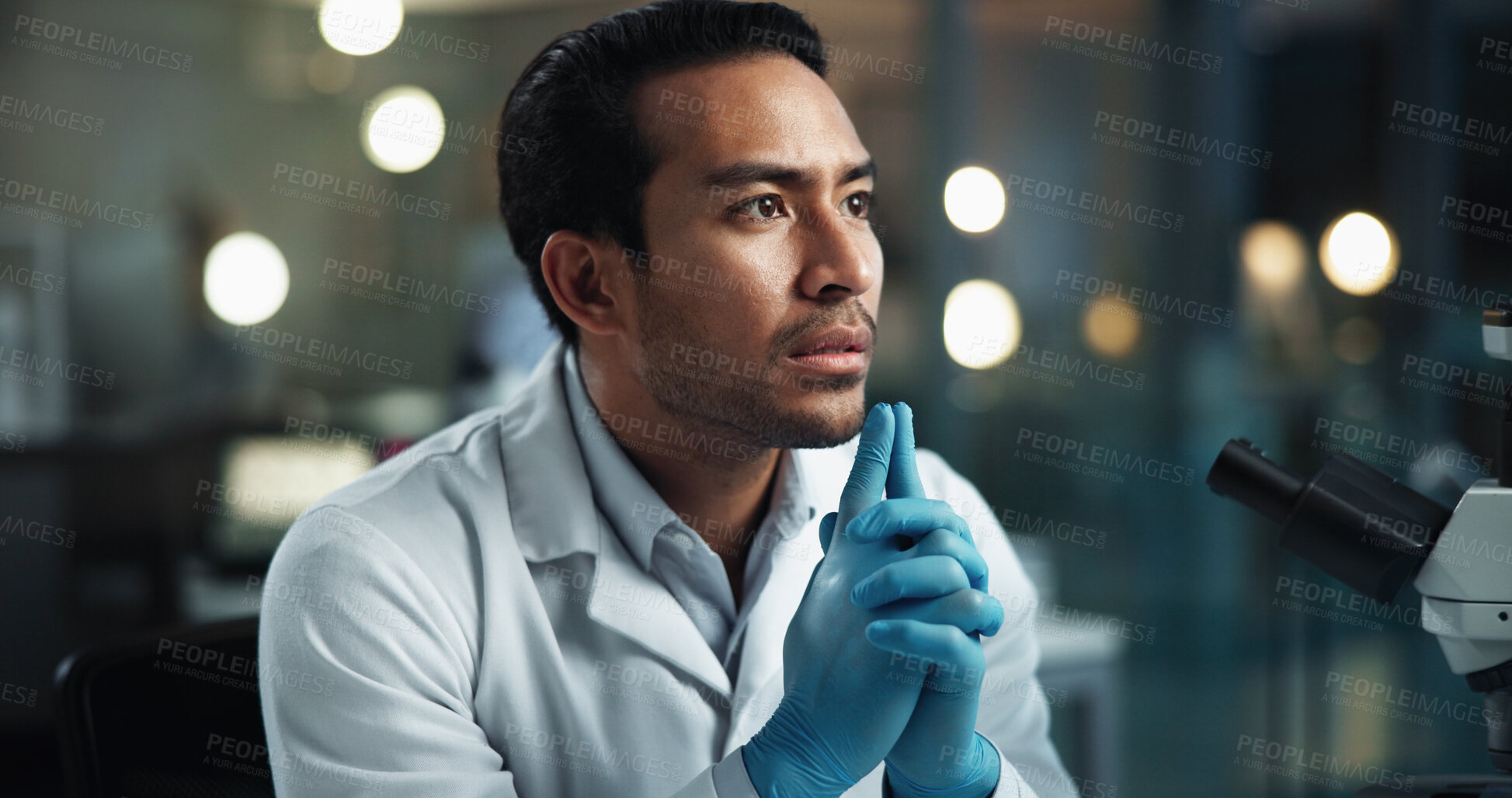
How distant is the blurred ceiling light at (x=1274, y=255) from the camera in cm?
338

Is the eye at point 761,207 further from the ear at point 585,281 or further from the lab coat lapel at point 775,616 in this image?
the lab coat lapel at point 775,616

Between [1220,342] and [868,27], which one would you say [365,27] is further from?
[1220,342]

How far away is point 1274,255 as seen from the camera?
3.40 m

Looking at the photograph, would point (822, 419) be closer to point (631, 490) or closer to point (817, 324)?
point (817, 324)

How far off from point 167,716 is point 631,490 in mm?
579

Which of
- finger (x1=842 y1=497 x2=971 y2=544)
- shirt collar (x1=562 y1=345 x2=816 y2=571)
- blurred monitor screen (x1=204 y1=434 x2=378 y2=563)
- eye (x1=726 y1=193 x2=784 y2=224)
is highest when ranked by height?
eye (x1=726 y1=193 x2=784 y2=224)

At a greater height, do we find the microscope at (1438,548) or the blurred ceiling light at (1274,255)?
the blurred ceiling light at (1274,255)

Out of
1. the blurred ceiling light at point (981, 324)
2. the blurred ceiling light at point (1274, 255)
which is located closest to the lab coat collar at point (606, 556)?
the blurred ceiling light at point (981, 324)

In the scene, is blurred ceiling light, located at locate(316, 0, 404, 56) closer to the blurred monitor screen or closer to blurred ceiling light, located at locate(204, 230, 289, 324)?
the blurred monitor screen

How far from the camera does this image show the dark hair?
4.57 ft

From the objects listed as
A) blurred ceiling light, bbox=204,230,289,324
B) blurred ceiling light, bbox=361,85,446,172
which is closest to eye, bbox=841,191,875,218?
blurred ceiling light, bbox=361,85,446,172

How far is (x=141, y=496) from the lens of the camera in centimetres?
396

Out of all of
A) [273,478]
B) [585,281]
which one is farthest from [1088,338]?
[273,478]

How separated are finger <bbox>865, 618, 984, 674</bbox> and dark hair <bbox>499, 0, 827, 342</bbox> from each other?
64 centimetres
